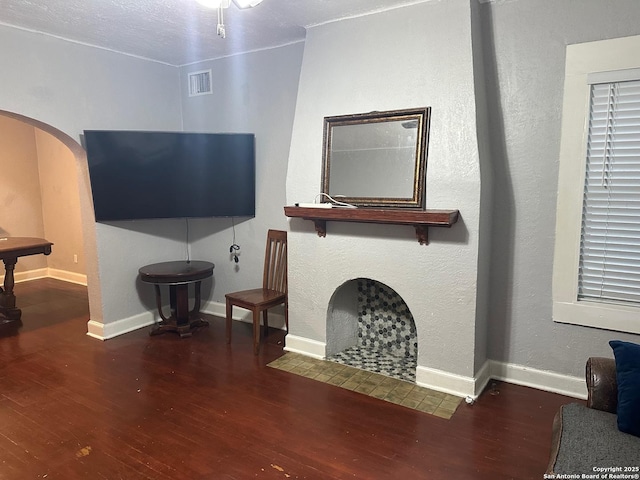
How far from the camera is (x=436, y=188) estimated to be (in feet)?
9.51

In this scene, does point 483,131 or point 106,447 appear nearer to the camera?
point 106,447

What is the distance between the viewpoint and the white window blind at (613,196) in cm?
260

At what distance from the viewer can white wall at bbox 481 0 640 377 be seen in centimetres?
279

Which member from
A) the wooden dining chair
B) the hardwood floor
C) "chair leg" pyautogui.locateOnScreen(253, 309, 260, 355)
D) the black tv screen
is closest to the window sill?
the hardwood floor

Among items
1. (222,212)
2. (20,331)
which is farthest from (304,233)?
(20,331)

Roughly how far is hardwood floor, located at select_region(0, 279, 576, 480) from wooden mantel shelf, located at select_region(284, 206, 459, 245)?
116 centimetres

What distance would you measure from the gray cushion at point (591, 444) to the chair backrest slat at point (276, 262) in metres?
2.58

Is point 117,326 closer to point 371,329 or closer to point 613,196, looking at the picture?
point 371,329

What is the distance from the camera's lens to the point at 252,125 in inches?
166

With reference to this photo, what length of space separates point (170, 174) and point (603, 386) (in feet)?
11.6

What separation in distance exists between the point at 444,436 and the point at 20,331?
4004 millimetres

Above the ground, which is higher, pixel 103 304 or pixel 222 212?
pixel 222 212

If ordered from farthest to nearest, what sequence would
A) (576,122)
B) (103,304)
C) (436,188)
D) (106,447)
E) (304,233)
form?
(103,304), (304,233), (436,188), (576,122), (106,447)

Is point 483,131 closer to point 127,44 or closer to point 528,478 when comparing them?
point 528,478
